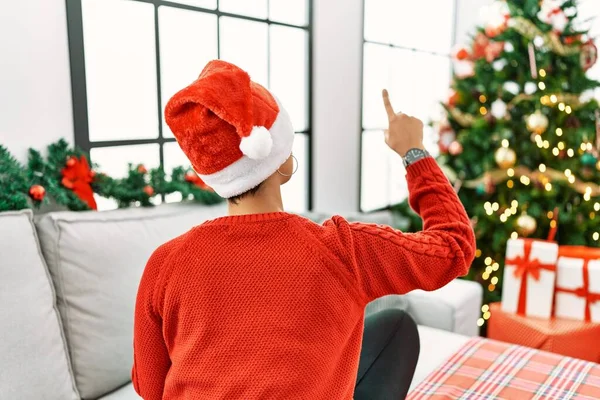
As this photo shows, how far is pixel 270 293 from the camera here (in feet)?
2.89

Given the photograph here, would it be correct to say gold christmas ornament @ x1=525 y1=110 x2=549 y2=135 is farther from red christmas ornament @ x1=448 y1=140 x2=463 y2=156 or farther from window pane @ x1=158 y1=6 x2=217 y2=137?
window pane @ x1=158 y1=6 x2=217 y2=137

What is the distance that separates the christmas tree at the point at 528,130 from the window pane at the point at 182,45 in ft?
4.50

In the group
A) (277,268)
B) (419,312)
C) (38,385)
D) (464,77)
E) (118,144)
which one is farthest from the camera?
(464,77)

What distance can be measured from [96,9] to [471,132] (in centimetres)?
188

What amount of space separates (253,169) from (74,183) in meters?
1.01

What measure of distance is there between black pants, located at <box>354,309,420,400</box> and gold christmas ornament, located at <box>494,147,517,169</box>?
4.86ft

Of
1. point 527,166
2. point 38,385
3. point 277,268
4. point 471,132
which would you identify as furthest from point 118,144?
point 527,166

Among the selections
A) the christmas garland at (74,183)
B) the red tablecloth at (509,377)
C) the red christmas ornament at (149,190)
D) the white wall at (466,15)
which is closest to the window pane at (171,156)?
the christmas garland at (74,183)

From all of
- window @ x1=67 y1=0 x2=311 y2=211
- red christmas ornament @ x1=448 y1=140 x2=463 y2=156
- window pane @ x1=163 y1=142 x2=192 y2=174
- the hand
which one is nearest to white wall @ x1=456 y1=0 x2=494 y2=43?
red christmas ornament @ x1=448 y1=140 x2=463 y2=156

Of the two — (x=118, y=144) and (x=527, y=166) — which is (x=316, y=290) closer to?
(x=118, y=144)

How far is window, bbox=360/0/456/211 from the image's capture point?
10.6ft

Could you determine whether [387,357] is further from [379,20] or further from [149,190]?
[379,20]

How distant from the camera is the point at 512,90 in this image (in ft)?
9.18

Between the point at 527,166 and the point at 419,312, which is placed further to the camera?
the point at 527,166
